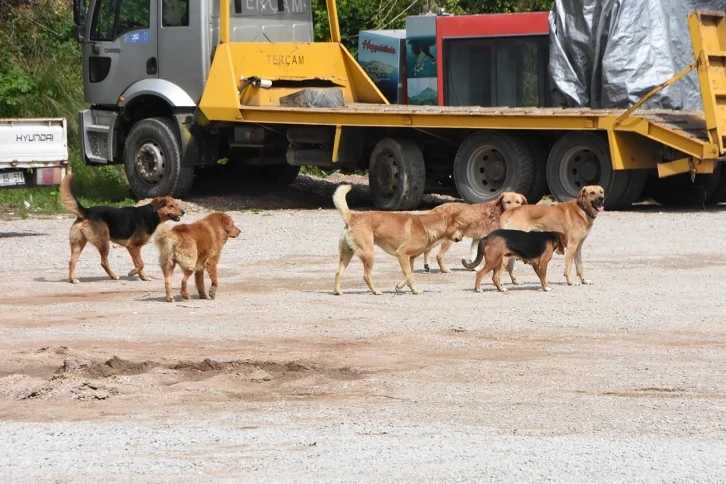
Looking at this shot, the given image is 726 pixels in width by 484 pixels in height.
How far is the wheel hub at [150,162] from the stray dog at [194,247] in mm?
9605

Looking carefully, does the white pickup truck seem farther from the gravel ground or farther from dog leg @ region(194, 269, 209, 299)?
dog leg @ region(194, 269, 209, 299)

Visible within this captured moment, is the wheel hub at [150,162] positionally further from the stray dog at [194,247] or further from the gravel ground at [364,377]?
the stray dog at [194,247]

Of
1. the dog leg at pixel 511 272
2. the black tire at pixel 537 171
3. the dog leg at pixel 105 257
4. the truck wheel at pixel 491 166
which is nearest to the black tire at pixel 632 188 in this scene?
the black tire at pixel 537 171

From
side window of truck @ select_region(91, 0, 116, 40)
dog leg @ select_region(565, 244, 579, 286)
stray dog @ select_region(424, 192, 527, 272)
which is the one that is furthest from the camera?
side window of truck @ select_region(91, 0, 116, 40)

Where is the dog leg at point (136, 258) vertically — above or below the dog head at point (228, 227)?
below

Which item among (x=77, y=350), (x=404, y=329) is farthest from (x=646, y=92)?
(x=77, y=350)

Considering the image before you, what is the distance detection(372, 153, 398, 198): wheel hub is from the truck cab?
2.47 metres

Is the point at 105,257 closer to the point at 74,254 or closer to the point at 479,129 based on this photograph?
the point at 74,254

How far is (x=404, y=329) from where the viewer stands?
9945mm

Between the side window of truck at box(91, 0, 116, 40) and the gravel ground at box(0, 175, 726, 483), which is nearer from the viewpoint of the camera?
the gravel ground at box(0, 175, 726, 483)

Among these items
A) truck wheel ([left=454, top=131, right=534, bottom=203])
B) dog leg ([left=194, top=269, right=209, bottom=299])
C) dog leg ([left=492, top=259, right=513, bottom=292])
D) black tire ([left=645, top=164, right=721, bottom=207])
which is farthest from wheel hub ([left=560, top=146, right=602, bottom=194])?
dog leg ([left=194, top=269, right=209, bottom=299])

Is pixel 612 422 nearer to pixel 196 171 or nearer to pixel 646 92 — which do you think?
pixel 646 92

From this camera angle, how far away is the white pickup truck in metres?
16.5

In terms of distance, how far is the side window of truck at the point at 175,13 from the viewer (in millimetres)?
20078
